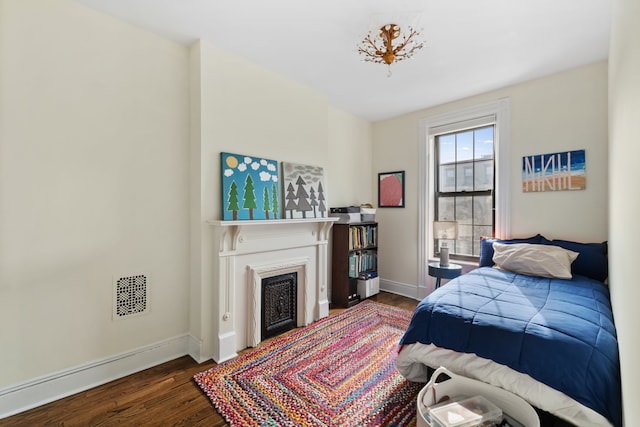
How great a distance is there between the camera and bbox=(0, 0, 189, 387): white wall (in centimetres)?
175

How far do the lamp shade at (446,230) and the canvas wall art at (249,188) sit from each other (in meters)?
1.95

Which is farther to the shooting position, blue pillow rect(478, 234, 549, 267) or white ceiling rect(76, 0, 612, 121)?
blue pillow rect(478, 234, 549, 267)

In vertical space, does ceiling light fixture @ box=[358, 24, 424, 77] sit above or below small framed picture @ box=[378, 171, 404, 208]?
above

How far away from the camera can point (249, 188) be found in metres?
2.58

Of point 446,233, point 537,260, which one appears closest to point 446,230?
point 446,233

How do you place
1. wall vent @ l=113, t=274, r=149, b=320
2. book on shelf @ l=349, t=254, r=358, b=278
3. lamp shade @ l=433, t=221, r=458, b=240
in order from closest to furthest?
wall vent @ l=113, t=274, r=149, b=320 → lamp shade @ l=433, t=221, r=458, b=240 → book on shelf @ l=349, t=254, r=358, b=278

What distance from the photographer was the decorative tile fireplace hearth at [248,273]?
2.35 meters

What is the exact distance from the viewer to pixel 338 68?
2.81m

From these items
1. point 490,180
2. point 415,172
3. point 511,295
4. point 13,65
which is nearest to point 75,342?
point 13,65

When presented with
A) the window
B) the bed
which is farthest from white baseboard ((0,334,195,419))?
the window

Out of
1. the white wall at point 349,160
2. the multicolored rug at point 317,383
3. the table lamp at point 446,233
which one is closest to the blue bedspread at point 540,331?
the multicolored rug at point 317,383

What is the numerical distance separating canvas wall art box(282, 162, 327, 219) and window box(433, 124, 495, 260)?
168 centimetres

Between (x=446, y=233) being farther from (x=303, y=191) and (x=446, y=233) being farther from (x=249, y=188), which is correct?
(x=249, y=188)

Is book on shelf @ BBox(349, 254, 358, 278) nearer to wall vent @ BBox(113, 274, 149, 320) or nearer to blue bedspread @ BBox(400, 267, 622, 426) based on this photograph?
blue bedspread @ BBox(400, 267, 622, 426)
